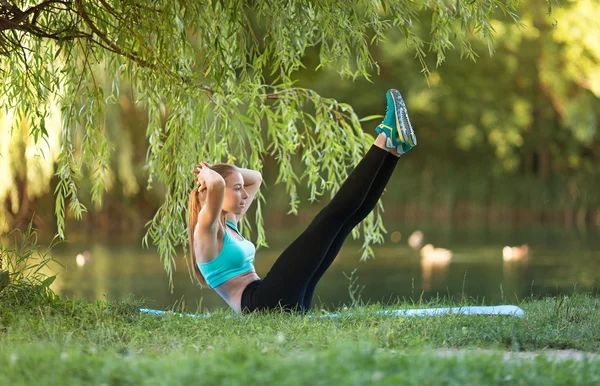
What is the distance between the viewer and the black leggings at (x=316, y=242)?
11.5 feet

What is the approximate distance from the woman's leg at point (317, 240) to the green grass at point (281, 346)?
15cm

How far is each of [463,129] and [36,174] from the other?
33.5 feet

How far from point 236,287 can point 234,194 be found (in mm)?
477

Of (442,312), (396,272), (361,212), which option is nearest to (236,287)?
(361,212)

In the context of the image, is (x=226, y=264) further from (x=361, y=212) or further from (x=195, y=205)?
(x=361, y=212)

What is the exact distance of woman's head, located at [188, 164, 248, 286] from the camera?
3814 mm

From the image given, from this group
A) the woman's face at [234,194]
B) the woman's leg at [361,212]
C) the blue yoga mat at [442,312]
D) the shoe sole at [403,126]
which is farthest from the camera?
the woman's face at [234,194]

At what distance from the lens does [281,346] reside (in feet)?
8.21

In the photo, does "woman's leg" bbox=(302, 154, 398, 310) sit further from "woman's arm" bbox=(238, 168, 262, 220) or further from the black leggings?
"woman's arm" bbox=(238, 168, 262, 220)

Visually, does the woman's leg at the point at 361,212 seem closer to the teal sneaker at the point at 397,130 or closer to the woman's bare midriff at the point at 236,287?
the teal sneaker at the point at 397,130

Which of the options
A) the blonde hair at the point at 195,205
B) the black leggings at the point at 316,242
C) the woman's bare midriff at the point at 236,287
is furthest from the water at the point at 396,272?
the black leggings at the point at 316,242

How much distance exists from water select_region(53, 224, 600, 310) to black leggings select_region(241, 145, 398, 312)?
196cm

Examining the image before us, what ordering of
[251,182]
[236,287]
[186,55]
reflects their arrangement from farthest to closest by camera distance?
[251,182]
[186,55]
[236,287]

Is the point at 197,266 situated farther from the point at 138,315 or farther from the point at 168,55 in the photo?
the point at 168,55
